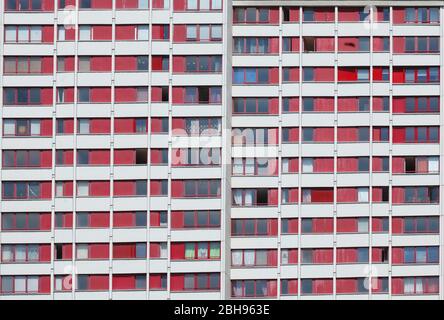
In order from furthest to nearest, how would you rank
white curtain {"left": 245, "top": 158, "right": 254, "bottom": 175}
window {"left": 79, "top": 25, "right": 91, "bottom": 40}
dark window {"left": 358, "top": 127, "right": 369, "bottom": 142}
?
dark window {"left": 358, "top": 127, "right": 369, "bottom": 142}, window {"left": 79, "top": 25, "right": 91, "bottom": 40}, white curtain {"left": 245, "top": 158, "right": 254, "bottom": 175}

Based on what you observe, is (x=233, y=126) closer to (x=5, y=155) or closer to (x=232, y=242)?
(x=232, y=242)

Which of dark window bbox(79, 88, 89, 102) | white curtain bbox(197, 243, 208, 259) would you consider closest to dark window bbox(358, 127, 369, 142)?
white curtain bbox(197, 243, 208, 259)

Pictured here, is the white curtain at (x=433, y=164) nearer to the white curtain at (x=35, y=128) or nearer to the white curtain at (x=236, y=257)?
the white curtain at (x=236, y=257)

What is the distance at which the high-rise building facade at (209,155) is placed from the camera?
7312 centimetres

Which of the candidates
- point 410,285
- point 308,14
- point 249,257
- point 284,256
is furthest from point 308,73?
point 410,285

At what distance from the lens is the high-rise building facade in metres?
73.1

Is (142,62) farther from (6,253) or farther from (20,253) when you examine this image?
(6,253)

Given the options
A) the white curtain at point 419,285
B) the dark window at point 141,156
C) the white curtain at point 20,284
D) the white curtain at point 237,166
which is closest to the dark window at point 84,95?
the dark window at point 141,156

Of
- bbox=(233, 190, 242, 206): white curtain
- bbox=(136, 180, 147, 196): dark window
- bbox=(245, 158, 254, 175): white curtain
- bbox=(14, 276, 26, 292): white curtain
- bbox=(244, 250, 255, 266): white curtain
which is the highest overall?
bbox=(245, 158, 254, 175): white curtain

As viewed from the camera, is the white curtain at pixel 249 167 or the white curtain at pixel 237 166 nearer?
the white curtain at pixel 237 166

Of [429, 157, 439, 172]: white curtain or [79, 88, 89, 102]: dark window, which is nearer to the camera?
[79, 88, 89, 102]: dark window

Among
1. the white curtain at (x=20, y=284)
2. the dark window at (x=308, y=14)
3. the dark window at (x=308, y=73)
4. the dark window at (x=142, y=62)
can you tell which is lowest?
the white curtain at (x=20, y=284)

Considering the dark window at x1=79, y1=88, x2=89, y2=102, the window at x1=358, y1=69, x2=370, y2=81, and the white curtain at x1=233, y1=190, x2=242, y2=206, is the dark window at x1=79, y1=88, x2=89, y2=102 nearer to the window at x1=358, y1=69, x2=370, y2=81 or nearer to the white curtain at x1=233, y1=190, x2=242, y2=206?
the white curtain at x1=233, y1=190, x2=242, y2=206

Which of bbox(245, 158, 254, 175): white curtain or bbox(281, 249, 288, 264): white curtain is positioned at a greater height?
bbox(245, 158, 254, 175): white curtain
